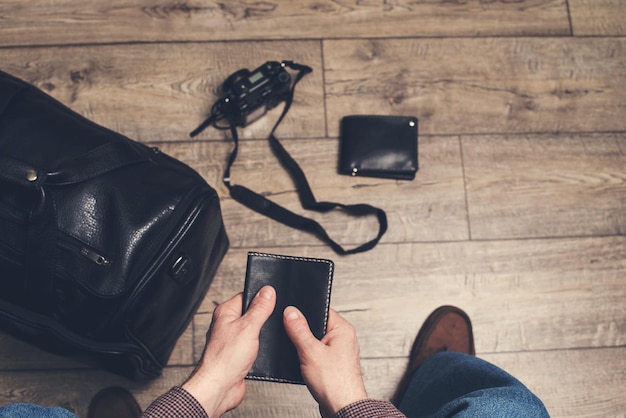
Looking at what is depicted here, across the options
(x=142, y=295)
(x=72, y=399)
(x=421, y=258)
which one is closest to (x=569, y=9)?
(x=421, y=258)

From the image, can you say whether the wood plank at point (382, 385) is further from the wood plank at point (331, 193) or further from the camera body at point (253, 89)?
the camera body at point (253, 89)

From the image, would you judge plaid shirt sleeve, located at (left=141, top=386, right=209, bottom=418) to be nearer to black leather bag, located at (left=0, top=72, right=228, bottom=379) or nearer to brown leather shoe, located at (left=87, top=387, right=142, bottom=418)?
black leather bag, located at (left=0, top=72, right=228, bottom=379)

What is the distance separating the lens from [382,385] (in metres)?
1.21

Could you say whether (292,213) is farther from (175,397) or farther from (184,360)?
(175,397)

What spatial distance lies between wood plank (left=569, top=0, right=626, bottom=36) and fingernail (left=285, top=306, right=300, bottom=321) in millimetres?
1056

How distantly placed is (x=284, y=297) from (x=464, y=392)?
15.9 inches

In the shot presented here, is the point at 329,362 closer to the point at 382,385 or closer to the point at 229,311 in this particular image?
the point at 229,311

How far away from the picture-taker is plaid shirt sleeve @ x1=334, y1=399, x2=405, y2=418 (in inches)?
30.8

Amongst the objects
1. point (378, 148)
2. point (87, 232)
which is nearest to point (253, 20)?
point (378, 148)

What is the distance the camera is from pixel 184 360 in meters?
1.19

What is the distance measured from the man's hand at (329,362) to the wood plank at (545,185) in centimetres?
54

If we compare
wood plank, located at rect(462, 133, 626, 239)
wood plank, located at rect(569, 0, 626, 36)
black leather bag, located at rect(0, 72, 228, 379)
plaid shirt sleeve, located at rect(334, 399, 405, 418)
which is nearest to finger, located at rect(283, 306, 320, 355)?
plaid shirt sleeve, located at rect(334, 399, 405, 418)

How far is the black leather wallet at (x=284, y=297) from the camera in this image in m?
0.89

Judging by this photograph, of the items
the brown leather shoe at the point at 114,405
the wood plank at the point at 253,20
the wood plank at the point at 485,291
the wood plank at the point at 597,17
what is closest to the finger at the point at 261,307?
the wood plank at the point at 485,291
